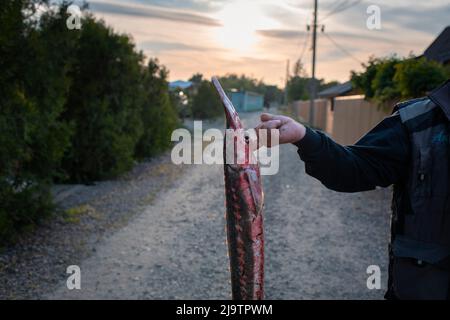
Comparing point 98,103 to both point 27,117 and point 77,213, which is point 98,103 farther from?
point 27,117

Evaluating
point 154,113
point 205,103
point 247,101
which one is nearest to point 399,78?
point 154,113

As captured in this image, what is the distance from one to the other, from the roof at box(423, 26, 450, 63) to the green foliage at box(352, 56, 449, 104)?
2.37 ft

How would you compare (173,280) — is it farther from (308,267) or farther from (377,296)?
(377,296)

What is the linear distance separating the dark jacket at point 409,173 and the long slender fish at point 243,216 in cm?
58

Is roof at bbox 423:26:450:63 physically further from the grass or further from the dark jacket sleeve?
the dark jacket sleeve

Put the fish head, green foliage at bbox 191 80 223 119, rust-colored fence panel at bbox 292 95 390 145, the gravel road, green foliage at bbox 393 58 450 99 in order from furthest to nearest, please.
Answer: green foliage at bbox 191 80 223 119 → rust-colored fence panel at bbox 292 95 390 145 → green foliage at bbox 393 58 450 99 → the gravel road → the fish head

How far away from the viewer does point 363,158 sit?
A: 7.27ft

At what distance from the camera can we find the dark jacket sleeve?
211cm

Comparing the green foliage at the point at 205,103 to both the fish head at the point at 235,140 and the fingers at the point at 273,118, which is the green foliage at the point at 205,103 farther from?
the fish head at the point at 235,140

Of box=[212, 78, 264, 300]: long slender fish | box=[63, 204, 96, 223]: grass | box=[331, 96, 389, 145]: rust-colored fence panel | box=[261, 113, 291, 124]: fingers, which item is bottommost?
box=[63, 204, 96, 223]: grass

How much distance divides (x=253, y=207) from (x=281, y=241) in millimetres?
5937

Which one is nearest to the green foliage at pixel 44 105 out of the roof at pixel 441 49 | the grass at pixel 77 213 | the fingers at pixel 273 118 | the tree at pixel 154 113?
the grass at pixel 77 213

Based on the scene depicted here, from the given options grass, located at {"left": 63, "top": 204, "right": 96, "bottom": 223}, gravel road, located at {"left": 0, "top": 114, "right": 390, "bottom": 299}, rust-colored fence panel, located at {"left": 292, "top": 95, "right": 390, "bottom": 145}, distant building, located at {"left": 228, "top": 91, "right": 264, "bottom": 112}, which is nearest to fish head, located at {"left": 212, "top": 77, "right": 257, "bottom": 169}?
gravel road, located at {"left": 0, "top": 114, "right": 390, "bottom": 299}

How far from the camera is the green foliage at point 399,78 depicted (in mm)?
10070
